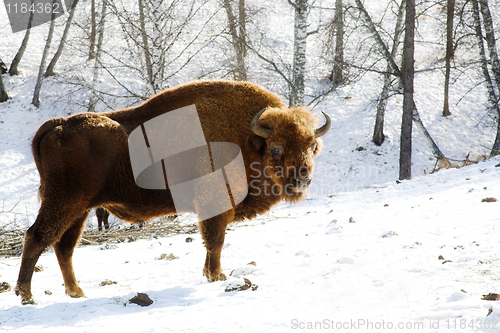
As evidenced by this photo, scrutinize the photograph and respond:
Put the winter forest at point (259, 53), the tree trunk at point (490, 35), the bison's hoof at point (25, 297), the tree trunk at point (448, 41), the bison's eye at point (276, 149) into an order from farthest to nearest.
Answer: the tree trunk at point (448, 41) → the tree trunk at point (490, 35) → the winter forest at point (259, 53) → the bison's eye at point (276, 149) → the bison's hoof at point (25, 297)

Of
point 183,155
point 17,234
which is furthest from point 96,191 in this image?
point 17,234

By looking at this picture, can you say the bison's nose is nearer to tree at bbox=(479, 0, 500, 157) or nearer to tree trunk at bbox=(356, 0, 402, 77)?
tree trunk at bbox=(356, 0, 402, 77)

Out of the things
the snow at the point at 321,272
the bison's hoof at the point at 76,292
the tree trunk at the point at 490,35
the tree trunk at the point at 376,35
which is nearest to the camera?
the snow at the point at 321,272

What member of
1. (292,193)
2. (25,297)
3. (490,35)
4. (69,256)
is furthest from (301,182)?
(490,35)

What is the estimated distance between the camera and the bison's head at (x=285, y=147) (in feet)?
13.7

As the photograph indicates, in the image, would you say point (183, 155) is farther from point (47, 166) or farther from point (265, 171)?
point (47, 166)

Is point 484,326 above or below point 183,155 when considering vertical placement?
below

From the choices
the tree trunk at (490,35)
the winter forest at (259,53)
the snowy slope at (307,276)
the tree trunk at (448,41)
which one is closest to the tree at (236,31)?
the winter forest at (259,53)

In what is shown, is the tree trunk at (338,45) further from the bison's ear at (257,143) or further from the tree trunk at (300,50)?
the bison's ear at (257,143)

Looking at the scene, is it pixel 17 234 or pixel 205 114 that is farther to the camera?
pixel 17 234

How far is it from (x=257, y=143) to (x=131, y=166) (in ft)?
4.88

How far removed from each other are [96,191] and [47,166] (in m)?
0.56

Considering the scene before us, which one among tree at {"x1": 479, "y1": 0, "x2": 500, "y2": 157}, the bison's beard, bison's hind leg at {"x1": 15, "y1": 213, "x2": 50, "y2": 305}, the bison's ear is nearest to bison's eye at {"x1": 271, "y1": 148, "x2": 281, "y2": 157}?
the bison's ear

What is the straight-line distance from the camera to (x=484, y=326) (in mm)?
2332
